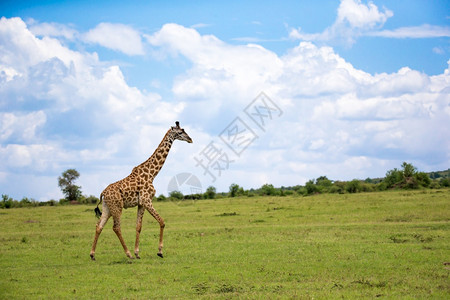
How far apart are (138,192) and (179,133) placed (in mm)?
1987

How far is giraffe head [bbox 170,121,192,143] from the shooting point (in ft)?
45.0

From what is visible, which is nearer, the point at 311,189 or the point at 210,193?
Answer: the point at 311,189

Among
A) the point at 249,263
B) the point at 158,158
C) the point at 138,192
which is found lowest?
the point at 249,263

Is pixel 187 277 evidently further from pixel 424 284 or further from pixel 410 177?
pixel 410 177

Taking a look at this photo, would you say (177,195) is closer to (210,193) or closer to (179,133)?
(210,193)

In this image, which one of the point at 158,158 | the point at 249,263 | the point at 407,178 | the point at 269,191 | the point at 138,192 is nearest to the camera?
the point at 249,263

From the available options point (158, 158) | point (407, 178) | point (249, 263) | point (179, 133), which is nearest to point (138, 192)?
point (158, 158)

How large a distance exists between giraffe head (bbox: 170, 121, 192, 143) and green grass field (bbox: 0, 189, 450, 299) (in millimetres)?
3074

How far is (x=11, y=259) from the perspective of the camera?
13.4 m

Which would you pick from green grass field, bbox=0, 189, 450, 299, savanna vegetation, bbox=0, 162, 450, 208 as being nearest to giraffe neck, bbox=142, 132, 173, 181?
green grass field, bbox=0, 189, 450, 299

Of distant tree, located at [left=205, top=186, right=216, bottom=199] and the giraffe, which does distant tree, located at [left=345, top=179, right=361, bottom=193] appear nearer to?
distant tree, located at [left=205, top=186, right=216, bottom=199]

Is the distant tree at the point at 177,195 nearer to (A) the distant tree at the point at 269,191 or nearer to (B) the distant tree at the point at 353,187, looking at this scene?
(A) the distant tree at the point at 269,191

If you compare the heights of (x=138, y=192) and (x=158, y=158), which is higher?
(x=158, y=158)

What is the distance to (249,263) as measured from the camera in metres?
11.5
